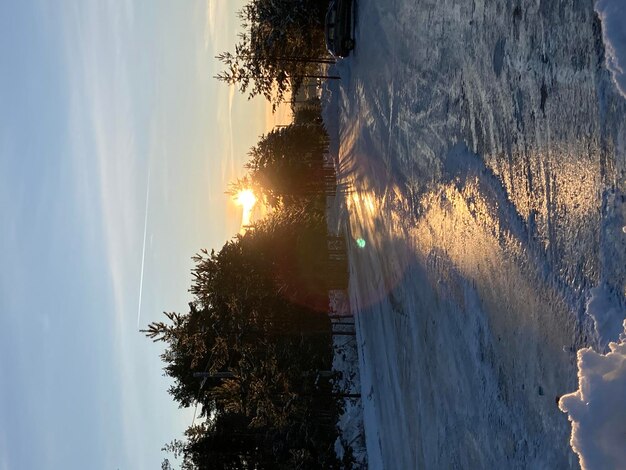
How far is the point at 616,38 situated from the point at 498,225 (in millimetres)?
2682

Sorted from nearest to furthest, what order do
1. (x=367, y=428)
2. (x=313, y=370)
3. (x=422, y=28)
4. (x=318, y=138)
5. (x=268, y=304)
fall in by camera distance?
(x=422, y=28)
(x=367, y=428)
(x=313, y=370)
(x=268, y=304)
(x=318, y=138)

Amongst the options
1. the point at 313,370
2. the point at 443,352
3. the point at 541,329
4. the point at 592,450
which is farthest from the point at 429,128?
the point at 313,370

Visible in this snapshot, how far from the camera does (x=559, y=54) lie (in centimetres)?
548

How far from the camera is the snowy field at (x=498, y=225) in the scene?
15.8 ft

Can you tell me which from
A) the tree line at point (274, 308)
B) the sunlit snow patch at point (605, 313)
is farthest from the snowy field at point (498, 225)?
the tree line at point (274, 308)

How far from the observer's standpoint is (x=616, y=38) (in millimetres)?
4094

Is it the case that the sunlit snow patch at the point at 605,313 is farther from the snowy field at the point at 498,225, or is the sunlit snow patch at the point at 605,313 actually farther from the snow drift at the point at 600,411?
the snow drift at the point at 600,411

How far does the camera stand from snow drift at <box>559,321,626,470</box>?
3236 mm

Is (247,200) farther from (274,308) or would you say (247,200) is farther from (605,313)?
(605,313)

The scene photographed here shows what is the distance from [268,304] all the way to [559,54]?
19.5 m

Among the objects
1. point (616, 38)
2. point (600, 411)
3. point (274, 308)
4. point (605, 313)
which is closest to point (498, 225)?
point (605, 313)

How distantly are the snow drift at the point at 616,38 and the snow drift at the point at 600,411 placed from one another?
191cm

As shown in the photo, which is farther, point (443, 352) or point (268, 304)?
point (268, 304)

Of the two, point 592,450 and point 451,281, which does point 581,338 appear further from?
point 451,281
